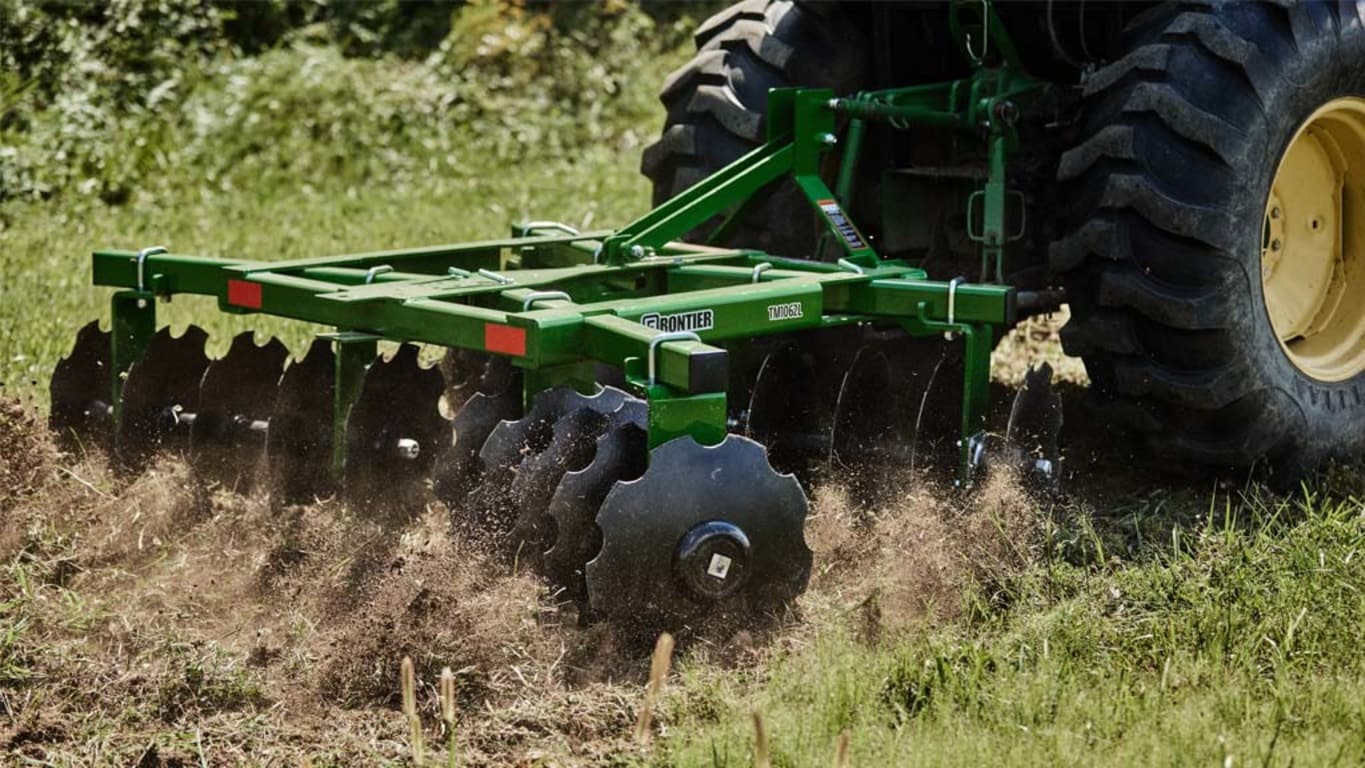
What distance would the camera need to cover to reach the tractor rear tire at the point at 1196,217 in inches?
194

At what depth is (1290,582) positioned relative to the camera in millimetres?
4320

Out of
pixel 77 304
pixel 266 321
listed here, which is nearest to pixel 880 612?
pixel 266 321

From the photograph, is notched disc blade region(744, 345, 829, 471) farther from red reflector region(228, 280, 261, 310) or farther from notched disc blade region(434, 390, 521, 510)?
red reflector region(228, 280, 261, 310)

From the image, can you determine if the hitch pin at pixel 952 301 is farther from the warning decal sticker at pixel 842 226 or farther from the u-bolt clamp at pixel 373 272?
the u-bolt clamp at pixel 373 272

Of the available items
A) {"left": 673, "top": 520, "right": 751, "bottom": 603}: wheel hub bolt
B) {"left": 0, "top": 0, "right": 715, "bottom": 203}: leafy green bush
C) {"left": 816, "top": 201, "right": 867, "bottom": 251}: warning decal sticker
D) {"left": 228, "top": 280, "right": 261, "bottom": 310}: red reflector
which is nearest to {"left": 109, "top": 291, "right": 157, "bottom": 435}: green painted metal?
{"left": 228, "top": 280, "right": 261, "bottom": 310}: red reflector

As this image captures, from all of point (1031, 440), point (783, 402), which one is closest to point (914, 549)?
point (1031, 440)

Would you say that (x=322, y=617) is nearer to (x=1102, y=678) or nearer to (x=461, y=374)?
(x=1102, y=678)

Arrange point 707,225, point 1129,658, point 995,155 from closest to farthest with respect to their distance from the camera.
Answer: point 1129,658 → point 995,155 → point 707,225

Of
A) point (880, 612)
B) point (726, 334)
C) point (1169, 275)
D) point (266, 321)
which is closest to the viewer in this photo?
point (880, 612)

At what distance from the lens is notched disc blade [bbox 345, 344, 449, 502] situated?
15.9 feet

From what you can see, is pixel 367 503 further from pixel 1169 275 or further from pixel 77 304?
pixel 77 304

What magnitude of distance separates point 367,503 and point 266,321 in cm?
240

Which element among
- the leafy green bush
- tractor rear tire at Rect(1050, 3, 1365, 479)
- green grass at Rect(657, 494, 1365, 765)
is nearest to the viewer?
green grass at Rect(657, 494, 1365, 765)

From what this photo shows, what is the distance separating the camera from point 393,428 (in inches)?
193
